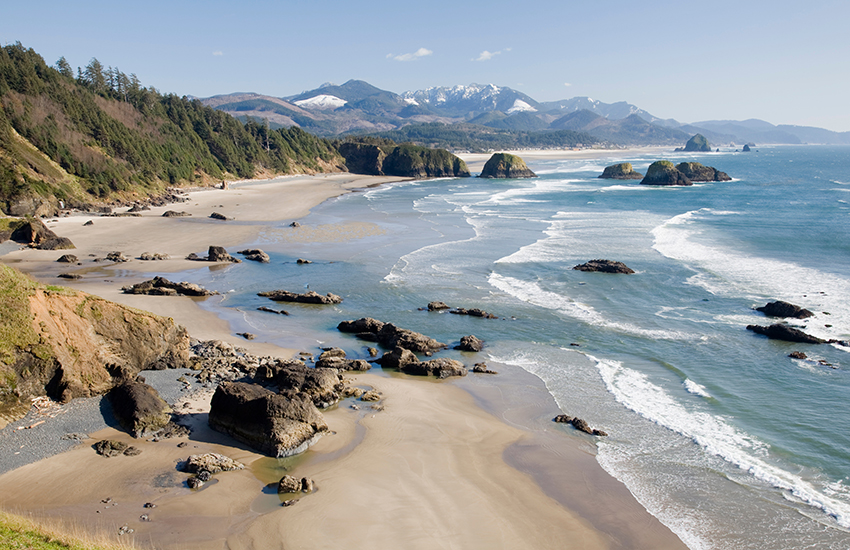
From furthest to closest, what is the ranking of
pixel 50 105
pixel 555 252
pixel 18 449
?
pixel 50 105 → pixel 555 252 → pixel 18 449

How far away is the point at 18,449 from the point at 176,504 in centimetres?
428

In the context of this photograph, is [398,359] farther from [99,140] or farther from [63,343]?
[99,140]

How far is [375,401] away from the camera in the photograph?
17203 mm

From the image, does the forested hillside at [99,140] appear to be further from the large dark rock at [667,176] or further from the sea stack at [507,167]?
the large dark rock at [667,176]

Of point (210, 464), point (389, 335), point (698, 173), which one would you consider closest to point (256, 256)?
point (389, 335)

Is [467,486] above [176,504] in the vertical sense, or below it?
below

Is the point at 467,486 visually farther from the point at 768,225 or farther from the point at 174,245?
the point at 768,225

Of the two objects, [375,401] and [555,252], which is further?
[555,252]

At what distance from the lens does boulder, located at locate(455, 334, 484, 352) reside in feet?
72.5

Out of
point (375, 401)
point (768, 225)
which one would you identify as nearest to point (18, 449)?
point (375, 401)

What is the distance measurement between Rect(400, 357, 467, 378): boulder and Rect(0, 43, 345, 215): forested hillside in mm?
42536

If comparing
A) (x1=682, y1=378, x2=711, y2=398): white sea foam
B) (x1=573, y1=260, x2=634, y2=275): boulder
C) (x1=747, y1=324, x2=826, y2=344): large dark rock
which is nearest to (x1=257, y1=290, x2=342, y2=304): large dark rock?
(x1=573, y1=260, x2=634, y2=275): boulder

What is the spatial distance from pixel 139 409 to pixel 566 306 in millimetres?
19827

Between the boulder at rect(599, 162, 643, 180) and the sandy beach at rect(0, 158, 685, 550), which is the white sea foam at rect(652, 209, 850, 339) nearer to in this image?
the sandy beach at rect(0, 158, 685, 550)
